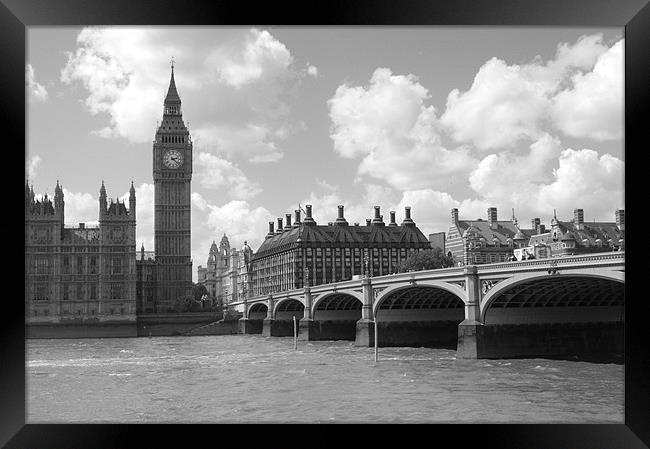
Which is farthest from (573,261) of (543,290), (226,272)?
(226,272)

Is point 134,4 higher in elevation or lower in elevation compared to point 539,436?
higher

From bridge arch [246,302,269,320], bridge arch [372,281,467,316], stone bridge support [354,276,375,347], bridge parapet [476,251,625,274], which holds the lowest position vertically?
bridge arch [246,302,269,320]

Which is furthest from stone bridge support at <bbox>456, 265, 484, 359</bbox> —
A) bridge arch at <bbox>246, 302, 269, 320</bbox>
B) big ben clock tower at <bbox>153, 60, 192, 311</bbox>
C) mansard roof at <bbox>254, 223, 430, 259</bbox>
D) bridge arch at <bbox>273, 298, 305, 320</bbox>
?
big ben clock tower at <bbox>153, 60, 192, 311</bbox>

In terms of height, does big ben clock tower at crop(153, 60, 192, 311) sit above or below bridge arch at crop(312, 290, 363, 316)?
above

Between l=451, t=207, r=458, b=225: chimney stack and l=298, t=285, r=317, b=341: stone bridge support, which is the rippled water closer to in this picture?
l=298, t=285, r=317, b=341: stone bridge support

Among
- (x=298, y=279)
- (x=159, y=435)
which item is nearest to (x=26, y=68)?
(x=159, y=435)

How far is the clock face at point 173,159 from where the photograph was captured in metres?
77.0

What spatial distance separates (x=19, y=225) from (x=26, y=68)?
1.50 m

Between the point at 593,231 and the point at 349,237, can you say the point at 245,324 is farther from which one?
the point at 593,231

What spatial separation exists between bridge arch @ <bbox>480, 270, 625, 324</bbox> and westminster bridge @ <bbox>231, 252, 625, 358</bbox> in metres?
0.03

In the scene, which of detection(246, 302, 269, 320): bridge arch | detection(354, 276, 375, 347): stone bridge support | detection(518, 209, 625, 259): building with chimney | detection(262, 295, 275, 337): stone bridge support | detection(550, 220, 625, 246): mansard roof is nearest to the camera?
detection(354, 276, 375, 347): stone bridge support

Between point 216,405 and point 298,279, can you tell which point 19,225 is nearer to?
point 216,405

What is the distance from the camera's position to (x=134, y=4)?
700cm

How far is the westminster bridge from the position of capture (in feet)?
75.6
